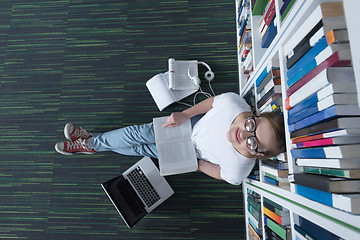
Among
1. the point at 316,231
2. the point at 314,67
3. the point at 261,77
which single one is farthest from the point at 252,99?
the point at 316,231

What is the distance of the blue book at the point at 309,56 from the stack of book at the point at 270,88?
0.45ft

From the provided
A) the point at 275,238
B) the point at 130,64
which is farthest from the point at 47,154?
the point at 275,238

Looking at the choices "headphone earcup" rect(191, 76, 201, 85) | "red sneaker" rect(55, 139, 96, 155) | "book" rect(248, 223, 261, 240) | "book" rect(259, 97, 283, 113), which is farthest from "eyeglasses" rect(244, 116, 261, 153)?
"red sneaker" rect(55, 139, 96, 155)

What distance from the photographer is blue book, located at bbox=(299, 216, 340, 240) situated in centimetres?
70

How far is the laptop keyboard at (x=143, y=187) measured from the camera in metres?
1.57

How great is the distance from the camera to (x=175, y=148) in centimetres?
143

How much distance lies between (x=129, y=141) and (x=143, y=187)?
0.33 metres

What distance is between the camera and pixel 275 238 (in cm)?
106

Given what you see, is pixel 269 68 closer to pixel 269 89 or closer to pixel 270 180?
pixel 269 89

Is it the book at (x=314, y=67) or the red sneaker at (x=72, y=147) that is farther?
the red sneaker at (x=72, y=147)

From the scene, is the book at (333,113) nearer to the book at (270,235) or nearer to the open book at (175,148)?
the book at (270,235)

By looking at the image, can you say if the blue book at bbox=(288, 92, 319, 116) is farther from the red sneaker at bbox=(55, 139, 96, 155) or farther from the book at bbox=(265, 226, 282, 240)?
the red sneaker at bbox=(55, 139, 96, 155)

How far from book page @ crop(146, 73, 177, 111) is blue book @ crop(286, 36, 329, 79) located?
1.03 metres

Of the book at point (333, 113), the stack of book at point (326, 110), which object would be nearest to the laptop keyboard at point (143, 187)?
the stack of book at point (326, 110)
